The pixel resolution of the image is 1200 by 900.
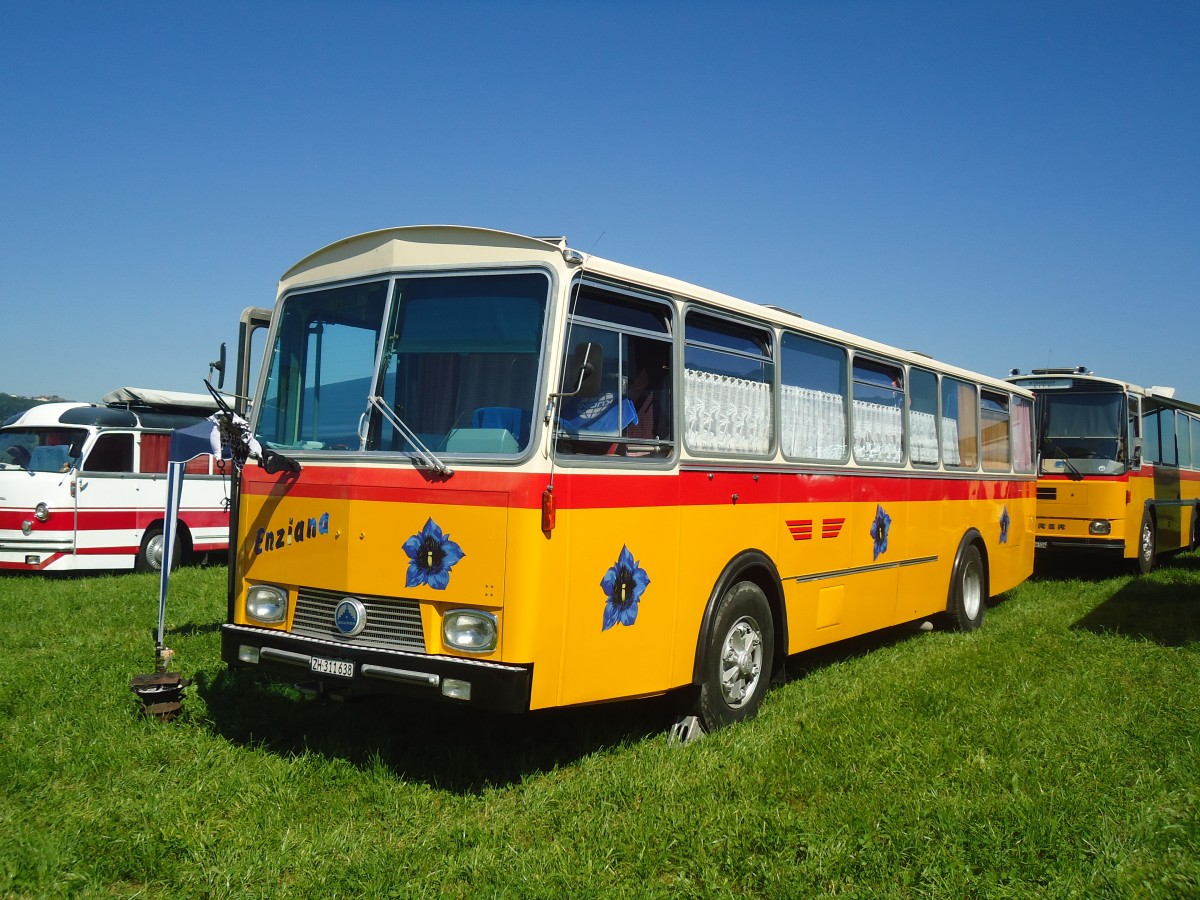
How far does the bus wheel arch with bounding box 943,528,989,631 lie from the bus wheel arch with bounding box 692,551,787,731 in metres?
4.03

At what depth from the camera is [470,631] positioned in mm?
5297

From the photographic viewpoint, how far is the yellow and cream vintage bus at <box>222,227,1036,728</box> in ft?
17.4

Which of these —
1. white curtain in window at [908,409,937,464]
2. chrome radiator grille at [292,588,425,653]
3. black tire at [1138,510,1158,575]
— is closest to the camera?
chrome radiator grille at [292,588,425,653]

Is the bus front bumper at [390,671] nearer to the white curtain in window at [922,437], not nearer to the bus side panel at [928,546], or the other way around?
the bus side panel at [928,546]

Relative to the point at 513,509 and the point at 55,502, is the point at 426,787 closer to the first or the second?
the point at 513,509

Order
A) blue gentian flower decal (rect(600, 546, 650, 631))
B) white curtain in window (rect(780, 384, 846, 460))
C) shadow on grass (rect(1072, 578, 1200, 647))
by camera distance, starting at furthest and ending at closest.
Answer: shadow on grass (rect(1072, 578, 1200, 647))
white curtain in window (rect(780, 384, 846, 460))
blue gentian flower decal (rect(600, 546, 650, 631))

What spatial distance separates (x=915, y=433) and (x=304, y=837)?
22.7 feet

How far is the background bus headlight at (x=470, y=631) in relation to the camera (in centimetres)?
525

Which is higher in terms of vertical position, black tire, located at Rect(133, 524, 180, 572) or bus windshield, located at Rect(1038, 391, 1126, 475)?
bus windshield, located at Rect(1038, 391, 1126, 475)

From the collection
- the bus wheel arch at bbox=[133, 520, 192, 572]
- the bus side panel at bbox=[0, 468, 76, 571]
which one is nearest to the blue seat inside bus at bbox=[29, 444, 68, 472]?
the bus side panel at bbox=[0, 468, 76, 571]

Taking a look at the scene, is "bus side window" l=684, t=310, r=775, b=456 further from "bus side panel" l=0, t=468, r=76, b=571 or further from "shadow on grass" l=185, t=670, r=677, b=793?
"bus side panel" l=0, t=468, r=76, b=571

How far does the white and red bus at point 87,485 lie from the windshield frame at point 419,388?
29.9 ft

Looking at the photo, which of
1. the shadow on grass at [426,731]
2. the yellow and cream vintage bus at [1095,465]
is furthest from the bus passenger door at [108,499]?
the yellow and cream vintage bus at [1095,465]

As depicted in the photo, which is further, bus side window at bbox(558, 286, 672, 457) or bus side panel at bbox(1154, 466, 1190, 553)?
bus side panel at bbox(1154, 466, 1190, 553)
